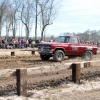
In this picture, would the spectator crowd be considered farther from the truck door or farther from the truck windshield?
the truck door

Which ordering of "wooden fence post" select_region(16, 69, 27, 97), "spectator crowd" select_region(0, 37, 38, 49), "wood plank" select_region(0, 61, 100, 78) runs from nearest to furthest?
"wood plank" select_region(0, 61, 100, 78)
"wooden fence post" select_region(16, 69, 27, 97)
"spectator crowd" select_region(0, 37, 38, 49)

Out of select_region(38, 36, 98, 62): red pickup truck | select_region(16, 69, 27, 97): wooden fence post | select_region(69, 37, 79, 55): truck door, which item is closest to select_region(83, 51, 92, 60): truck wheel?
select_region(38, 36, 98, 62): red pickup truck

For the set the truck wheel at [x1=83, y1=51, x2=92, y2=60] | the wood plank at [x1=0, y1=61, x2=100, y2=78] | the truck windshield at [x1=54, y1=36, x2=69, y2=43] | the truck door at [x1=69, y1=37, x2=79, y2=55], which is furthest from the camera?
the truck wheel at [x1=83, y1=51, x2=92, y2=60]

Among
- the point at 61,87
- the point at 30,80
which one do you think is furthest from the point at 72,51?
the point at 61,87

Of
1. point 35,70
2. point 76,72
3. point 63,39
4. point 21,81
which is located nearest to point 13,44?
point 63,39

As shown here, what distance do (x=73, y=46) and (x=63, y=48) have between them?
32.5 inches

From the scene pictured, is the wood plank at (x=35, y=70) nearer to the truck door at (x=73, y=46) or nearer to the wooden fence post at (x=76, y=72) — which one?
the wooden fence post at (x=76, y=72)

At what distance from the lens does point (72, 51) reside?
17500mm

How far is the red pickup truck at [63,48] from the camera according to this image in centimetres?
1661

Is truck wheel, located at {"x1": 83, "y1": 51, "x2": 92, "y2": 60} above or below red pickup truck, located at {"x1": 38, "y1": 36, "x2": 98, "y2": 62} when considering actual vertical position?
below

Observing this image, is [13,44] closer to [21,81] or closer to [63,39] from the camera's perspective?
[63,39]

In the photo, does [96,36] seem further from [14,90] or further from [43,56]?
[14,90]

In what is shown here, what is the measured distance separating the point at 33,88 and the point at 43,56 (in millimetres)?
10076

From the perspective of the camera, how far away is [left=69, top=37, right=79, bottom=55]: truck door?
56.5 feet
